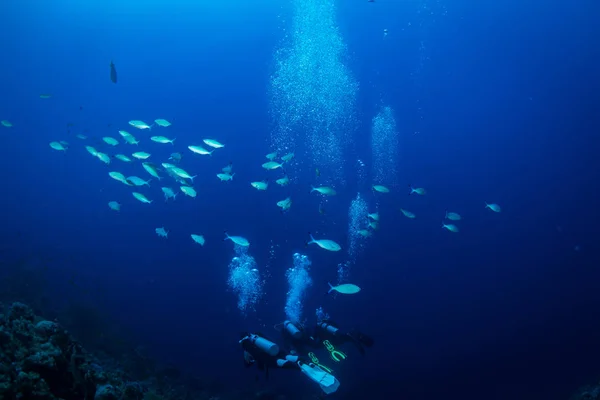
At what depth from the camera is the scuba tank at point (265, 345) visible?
673 centimetres

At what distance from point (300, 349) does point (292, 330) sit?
1.93ft

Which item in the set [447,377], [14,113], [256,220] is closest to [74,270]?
[256,220]

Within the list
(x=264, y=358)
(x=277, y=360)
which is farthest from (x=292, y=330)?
(x=277, y=360)

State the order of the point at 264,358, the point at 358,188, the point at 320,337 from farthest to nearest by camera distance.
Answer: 1. the point at 358,188
2. the point at 320,337
3. the point at 264,358

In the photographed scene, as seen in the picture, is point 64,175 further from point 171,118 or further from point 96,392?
point 96,392

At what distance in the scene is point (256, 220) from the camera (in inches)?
1012

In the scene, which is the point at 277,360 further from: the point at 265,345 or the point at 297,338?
the point at 297,338

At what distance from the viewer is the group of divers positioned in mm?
6395

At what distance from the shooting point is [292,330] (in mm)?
8617

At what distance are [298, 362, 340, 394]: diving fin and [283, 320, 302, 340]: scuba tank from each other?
1.95 meters

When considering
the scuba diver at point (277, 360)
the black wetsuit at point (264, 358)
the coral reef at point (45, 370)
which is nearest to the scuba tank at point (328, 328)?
the scuba diver at point (277, 360)

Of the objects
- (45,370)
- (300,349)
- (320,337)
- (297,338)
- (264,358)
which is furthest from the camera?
(320,337)

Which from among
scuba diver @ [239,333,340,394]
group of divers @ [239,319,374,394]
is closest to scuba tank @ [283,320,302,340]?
group of divers @ [239,319,374,394]

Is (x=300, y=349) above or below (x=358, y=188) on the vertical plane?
above
